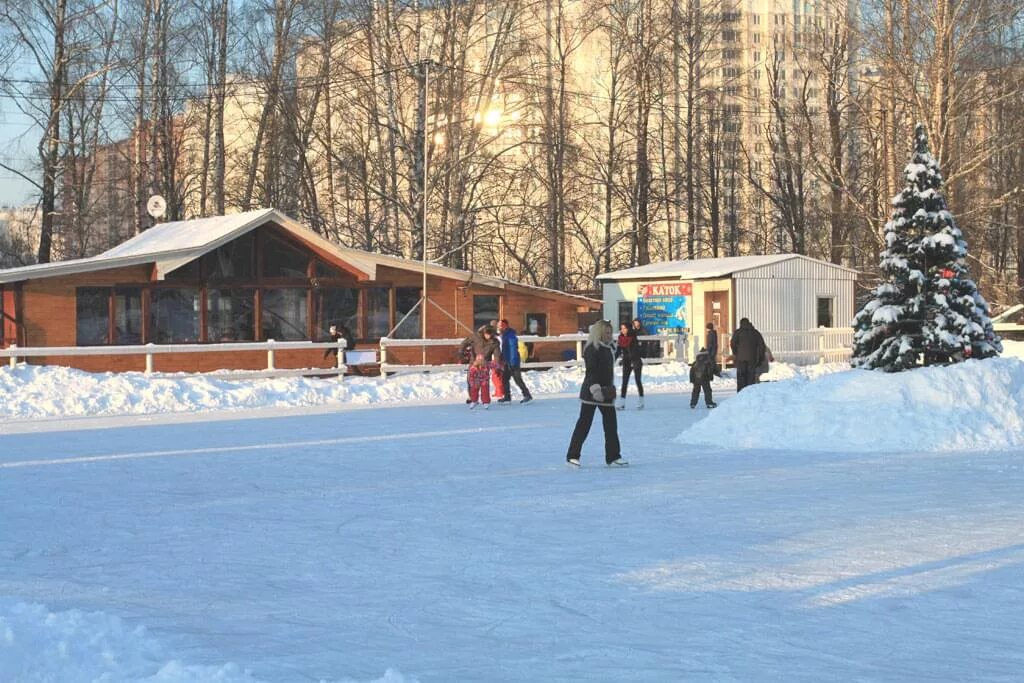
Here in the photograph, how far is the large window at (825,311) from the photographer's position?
39.0 metres

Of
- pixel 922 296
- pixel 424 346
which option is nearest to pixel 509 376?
pixel 922 296

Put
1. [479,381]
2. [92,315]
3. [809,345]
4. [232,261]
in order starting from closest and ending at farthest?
[479,381] → [92,315] → [232,261] → [809,345]

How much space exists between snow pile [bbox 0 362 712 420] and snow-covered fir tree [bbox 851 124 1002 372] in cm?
898

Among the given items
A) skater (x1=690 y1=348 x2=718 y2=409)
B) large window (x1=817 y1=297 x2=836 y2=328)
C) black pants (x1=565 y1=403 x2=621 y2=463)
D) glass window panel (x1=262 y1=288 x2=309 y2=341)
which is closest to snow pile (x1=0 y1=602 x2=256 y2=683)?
black pants (x1=565 y1=403 x2=621 y2=463)

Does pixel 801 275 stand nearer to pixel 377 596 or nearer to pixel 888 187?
pixel 888 187

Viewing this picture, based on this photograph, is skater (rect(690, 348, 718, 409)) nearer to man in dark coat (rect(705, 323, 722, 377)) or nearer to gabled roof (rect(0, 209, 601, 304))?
man in dark coat (rect(705, 323, 722, 377))

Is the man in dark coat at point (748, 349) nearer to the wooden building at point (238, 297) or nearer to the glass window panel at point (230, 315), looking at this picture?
the wooden building at point (238, 297)

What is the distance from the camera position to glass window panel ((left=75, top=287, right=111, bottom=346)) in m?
30.2

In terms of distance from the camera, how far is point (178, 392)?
2408 centimetres

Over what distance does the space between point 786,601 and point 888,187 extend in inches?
1329

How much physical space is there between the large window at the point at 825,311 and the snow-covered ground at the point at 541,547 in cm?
2160

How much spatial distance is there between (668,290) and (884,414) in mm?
20303

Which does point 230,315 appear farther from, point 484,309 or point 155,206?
point 484,309

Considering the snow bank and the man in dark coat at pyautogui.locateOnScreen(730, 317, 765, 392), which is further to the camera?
the man in dark coat at pyautogui.locateOnScreen(730, 317, 765, 392)
